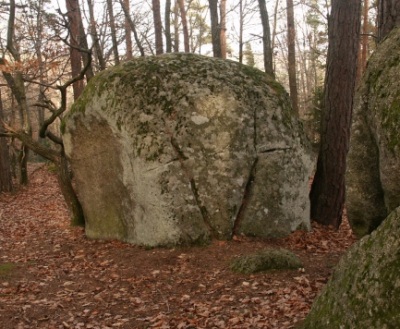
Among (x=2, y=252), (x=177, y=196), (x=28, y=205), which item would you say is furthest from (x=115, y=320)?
(x=28, y=205)

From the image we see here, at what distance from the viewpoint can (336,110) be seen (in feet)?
28.0

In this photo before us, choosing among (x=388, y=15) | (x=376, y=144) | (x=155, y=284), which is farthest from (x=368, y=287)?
(x=388, y=15)

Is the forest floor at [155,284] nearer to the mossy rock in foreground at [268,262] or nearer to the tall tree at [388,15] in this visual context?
the mossy rock in foreground at [268,262]

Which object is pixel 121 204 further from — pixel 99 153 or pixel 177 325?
pixel 177 325

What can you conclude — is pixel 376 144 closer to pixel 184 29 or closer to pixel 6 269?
pixel 6 269

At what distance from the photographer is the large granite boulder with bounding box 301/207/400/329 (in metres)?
2.81

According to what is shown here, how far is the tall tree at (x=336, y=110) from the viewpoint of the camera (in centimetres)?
835

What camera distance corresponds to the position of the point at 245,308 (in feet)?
16.6

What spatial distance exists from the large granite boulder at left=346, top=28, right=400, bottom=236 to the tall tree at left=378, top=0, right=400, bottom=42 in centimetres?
235

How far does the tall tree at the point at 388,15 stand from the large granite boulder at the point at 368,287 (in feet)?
11.5

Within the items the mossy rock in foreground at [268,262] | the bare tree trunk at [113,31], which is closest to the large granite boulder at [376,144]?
the mossy rock in foreground at [268,262]

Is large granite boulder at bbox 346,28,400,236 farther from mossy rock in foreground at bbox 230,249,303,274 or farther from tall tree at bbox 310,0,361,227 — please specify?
tall tree at bbox 310,0,361,227

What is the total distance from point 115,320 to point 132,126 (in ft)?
11.2

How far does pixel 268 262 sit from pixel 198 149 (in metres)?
2.30
